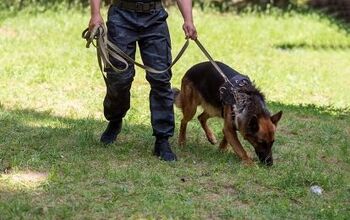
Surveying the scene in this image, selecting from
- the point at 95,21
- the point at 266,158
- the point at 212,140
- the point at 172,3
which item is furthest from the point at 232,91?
the point at 172,3

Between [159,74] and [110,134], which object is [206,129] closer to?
[110,134]

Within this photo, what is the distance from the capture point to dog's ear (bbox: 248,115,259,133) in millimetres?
6420

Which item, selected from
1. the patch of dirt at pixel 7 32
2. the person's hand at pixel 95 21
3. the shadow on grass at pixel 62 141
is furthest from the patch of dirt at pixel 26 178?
the patch of dirt at pixel 7 32

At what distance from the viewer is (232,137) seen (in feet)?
22.0

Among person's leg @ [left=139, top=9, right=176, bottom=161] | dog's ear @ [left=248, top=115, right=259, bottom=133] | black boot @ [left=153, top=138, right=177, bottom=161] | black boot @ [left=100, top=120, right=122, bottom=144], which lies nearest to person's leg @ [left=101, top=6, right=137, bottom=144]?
person's leg @ [left=139, top=9, right=176, bottom=161]

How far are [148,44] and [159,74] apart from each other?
298mm

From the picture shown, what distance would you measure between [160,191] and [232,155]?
1.66 meters

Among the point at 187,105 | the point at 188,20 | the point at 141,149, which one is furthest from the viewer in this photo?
the point at 187,105

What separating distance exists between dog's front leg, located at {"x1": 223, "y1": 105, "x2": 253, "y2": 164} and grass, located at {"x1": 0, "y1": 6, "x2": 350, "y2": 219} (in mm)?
141

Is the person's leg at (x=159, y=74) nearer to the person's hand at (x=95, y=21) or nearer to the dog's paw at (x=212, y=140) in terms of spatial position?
the person's hand at (x=95, y=21)

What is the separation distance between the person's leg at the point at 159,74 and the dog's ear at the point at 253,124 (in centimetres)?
75

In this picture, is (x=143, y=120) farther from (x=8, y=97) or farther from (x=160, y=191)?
(x=160, y=191)

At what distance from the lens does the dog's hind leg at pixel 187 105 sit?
7223 mm

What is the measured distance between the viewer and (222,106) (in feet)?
22.2
